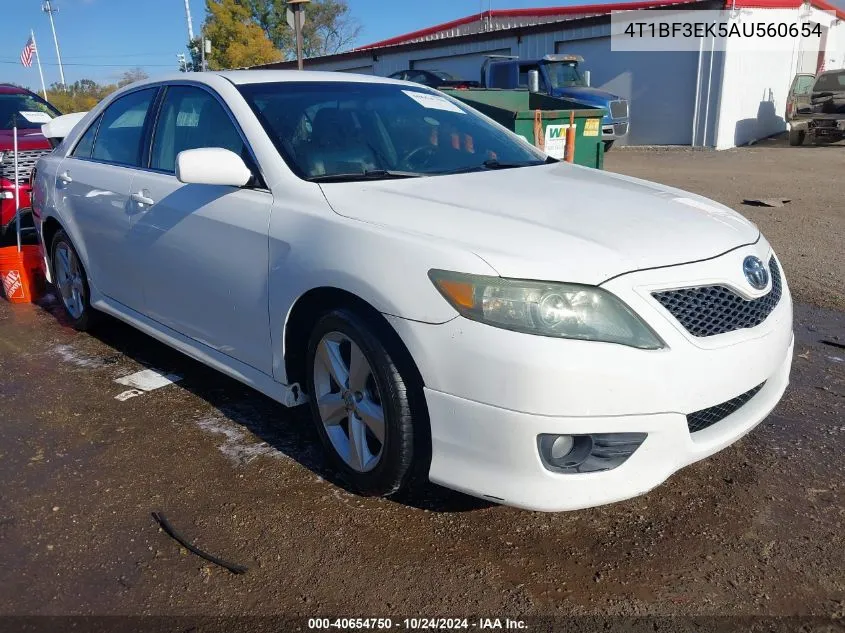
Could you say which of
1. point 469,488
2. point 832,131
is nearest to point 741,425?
point 469,488

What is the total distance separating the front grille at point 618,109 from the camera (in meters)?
17.2

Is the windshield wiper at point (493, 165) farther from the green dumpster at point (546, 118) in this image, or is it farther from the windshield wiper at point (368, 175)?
the green dumpster at point (546, 118)

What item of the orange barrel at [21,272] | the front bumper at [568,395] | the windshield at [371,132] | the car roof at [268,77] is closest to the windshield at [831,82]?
the windshield at [371,132]

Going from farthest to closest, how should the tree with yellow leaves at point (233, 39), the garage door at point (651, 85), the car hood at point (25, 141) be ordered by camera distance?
the tree with yellow leaves at point (233, 39), the garage door at point (651, 85), the car hood at point (25, 141)

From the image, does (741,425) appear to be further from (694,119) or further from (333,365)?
(694,119)

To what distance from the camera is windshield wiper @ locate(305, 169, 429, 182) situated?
3.11 m

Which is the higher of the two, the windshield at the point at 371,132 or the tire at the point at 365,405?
the windshield at the point at 371,132

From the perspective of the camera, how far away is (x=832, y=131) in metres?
18.6

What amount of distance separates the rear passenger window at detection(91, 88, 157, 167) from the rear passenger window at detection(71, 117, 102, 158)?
0.06 metres

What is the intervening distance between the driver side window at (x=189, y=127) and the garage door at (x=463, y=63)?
2216 cm

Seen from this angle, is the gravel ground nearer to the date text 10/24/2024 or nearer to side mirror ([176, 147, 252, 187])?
the date text 10/24/2024

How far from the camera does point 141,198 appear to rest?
3844mm

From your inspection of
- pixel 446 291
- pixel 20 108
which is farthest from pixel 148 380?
pixel 20 108

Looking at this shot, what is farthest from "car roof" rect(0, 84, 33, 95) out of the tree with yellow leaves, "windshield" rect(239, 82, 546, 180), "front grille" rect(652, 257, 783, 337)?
the tree with yellow leaves
